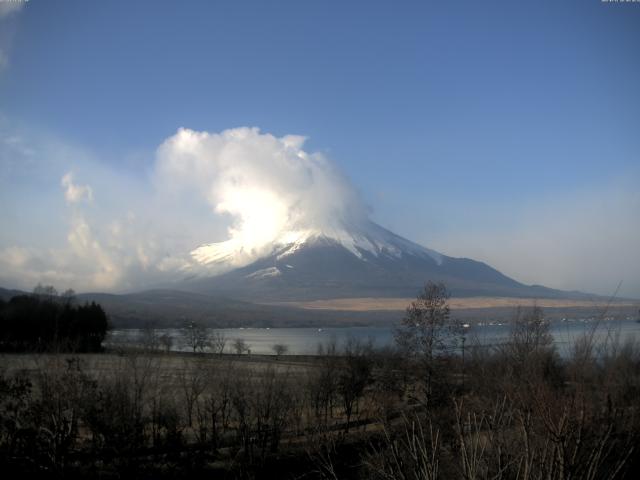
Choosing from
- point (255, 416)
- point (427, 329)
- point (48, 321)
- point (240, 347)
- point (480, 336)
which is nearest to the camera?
point (255, 416)

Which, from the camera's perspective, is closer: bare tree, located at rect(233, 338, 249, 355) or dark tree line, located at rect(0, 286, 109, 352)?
dark tree line, located at rect(0, 286, 109, 352)

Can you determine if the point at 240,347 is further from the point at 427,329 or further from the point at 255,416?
the point at 255,416

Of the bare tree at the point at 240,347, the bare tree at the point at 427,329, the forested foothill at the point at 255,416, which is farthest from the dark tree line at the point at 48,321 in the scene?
the forested foothill at the point at 255,416

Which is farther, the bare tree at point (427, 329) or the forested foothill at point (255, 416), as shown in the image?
the bare tree at point (427, 329)

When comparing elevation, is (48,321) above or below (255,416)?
above

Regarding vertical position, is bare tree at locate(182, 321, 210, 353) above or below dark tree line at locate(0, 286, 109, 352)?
below

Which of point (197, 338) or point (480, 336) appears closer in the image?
point (480, 336)

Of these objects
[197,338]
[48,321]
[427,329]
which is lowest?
[197,338]

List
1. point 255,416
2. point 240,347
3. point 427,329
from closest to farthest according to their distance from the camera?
point 255,416
point 427,329
point 240,347

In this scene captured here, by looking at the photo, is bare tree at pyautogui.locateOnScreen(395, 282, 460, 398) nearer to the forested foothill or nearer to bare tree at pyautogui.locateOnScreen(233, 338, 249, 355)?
the forested foothill

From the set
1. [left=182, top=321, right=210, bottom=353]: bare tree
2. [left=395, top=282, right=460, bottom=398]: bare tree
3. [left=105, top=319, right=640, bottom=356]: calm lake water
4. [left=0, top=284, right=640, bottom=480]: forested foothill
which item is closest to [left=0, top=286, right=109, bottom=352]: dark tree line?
[left=105, top=319, right=640, bottom=356]: calm lake water

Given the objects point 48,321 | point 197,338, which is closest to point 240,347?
point 197,338

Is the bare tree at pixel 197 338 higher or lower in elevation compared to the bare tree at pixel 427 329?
lower

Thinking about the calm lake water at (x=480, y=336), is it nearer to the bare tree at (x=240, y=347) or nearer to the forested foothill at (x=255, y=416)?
the forested foothill at (x=255, y=416)
